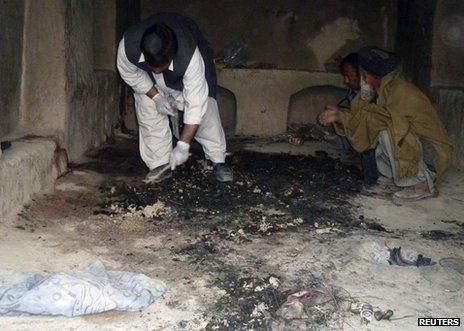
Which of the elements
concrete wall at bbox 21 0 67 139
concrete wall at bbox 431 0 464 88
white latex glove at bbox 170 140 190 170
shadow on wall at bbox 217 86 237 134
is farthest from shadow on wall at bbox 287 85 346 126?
concrete wall at bbox 21 0 67 139

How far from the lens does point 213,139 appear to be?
16.4 feet

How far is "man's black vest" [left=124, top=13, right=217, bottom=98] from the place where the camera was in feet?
→ 13.7

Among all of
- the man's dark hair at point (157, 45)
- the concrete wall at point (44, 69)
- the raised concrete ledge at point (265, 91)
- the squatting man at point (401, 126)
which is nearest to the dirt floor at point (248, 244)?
the squatting man at point (401, 126)

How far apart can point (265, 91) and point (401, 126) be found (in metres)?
2.87

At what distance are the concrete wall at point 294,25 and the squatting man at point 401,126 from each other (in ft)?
9.85

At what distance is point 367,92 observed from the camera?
485 centimetres

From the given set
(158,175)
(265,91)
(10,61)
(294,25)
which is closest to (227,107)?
(265,91)

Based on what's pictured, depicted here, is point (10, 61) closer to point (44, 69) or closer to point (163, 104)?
point (44, 69)

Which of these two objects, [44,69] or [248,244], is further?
[44,69]

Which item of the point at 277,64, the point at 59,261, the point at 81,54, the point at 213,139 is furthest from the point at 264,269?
the point at 277,64

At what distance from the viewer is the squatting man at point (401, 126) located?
456cm

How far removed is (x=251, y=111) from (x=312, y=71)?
3.02 feet

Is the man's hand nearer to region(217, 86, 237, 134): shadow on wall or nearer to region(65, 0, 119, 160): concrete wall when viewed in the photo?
region(65, 0, 119, 160): concrete wall

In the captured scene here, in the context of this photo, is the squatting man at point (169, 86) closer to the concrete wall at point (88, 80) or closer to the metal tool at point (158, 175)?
the metal tool at point (158, 175)
